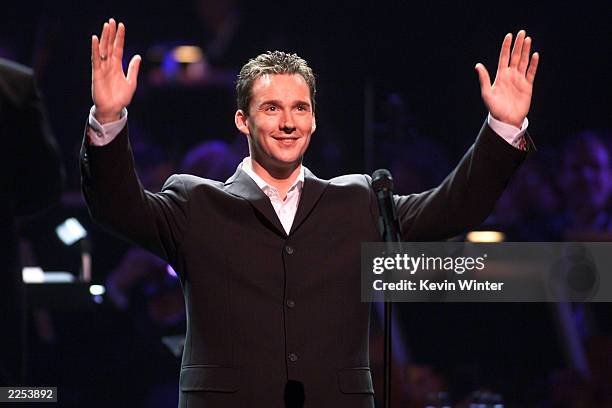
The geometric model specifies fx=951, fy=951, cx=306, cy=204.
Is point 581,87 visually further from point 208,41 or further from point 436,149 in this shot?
point 208,41

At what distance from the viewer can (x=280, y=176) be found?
97.6 inches

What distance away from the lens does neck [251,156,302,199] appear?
97.1 inches

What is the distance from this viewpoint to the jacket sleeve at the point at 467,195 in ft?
7.68

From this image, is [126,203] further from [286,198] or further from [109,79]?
[286,198]

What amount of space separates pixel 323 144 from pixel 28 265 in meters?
1.64

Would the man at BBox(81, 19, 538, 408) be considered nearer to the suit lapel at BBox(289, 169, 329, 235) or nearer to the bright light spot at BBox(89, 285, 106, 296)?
the suit lapel at BBox(289, 169, 329, 235)

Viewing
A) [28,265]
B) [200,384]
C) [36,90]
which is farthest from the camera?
[28,265]

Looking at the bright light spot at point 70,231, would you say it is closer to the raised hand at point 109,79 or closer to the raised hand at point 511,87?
the raised hand at point 109,79

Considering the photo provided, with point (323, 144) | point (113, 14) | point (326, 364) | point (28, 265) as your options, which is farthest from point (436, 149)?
point (326, 364)

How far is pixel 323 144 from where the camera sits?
196 inches

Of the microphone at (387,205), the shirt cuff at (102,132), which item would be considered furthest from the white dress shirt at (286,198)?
the shirt cuff at (102,132)

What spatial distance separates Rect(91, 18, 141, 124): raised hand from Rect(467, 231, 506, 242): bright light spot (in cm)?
289

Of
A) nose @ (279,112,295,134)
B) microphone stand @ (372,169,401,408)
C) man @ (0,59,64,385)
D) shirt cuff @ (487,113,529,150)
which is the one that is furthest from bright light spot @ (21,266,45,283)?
shirt cuff @ (487,113,529,150)

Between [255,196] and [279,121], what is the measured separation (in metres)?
0.20
